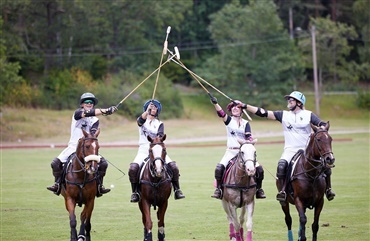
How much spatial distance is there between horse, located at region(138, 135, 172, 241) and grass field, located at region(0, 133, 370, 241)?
5.73 ft

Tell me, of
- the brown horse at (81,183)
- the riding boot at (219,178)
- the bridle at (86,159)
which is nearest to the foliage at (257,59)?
the riding boot at (219,178)

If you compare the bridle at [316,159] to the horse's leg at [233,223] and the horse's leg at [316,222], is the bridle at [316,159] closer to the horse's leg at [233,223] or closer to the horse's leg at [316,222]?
the horse's leg at [316,222]

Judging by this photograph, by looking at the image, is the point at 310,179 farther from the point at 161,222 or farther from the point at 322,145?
the point at 161,222

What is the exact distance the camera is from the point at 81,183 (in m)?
17.4

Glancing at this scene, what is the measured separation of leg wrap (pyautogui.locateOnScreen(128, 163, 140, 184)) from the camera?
681 inches

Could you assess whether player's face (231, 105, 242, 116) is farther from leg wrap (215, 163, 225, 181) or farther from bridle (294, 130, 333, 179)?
bridle (294, 130, 333, 179)

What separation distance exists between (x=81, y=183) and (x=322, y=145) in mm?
5135

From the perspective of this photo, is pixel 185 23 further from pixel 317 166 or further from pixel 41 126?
pixel 317 166

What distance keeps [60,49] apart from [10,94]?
13376 mm

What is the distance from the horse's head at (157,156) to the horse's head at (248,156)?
5.25 feet

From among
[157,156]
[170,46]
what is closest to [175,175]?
[157,156]

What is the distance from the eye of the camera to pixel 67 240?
18359 millimetres

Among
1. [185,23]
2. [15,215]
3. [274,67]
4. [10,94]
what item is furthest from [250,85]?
[15,215]

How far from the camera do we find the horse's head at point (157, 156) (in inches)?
645
